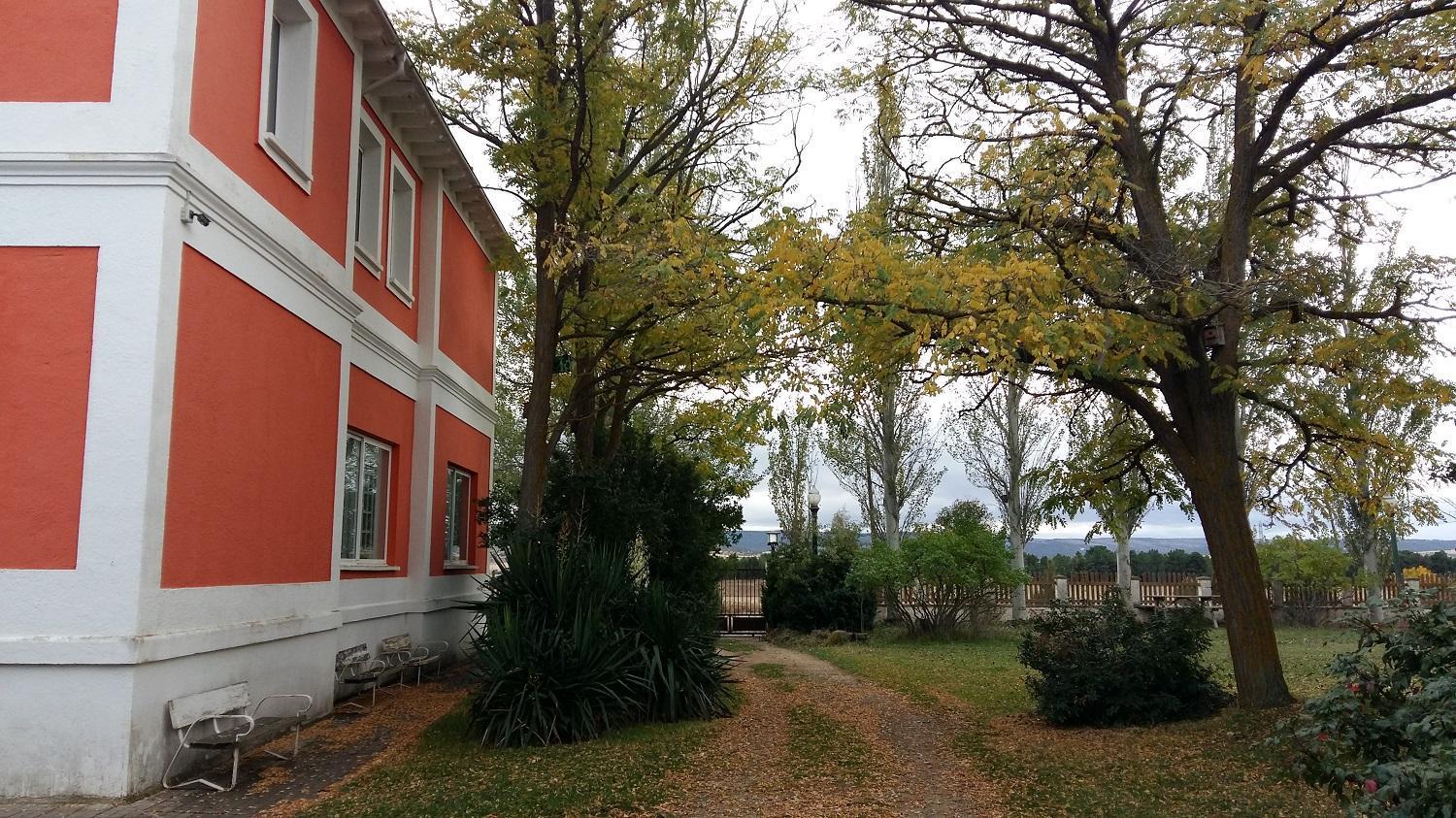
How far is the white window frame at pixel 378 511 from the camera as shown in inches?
456

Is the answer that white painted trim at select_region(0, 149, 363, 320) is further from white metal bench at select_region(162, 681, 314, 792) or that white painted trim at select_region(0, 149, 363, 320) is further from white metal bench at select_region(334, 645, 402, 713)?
white metal bench at select_region(334, 645, 402, 713)

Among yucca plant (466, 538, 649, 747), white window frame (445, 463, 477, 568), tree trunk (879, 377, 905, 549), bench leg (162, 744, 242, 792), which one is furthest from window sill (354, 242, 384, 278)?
tree trunk (879, 377, 905, 549)

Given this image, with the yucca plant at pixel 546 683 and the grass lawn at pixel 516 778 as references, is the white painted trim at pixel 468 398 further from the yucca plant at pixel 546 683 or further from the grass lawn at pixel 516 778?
the grass lawn at pixel 516 778

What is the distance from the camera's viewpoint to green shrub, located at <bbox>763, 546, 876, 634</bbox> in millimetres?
22406

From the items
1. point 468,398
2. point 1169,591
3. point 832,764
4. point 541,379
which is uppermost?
point 468,398

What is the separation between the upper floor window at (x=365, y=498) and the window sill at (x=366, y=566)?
8 cm

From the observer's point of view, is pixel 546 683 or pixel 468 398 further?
pixel 468 398

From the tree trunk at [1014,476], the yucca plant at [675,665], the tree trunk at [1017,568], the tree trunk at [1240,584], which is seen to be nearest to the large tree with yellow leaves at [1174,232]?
the tree trunk at [1240,584]

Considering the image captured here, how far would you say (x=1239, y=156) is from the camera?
9.84 metres

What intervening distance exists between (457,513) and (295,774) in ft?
29.3

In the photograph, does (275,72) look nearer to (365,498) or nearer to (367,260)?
(367,260)

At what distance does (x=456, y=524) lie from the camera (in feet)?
53.4

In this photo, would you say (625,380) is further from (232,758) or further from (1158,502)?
(232,758)

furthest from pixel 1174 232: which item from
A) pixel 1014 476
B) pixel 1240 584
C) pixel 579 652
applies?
pixel 1014 476
